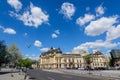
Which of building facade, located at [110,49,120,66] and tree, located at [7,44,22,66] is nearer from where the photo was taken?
tree, located at [7,44,22,66]

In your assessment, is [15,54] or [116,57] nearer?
[15,54]

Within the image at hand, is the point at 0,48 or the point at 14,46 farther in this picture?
the point at 14,46

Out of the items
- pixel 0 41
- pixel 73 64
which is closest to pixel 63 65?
pixel 73 64

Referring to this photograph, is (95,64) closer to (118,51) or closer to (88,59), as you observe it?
(88,59)

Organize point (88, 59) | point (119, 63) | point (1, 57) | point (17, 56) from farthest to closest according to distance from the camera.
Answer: point (88, 59) < point (119, 63) < point (17, 56) < point (1, 57)

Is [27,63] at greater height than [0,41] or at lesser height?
lesser

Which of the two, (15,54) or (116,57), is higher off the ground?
(116,57)

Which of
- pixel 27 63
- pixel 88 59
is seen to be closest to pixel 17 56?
pixel 27 63

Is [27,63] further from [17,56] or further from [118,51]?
[118,51]

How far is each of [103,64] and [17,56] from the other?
10956 cm

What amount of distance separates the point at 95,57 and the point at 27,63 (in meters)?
139

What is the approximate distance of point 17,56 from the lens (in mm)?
106375

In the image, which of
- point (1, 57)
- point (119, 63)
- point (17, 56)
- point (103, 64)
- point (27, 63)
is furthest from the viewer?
point (103, 64)

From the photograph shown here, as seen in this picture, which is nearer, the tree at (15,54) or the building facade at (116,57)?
the tree at (15,54)
